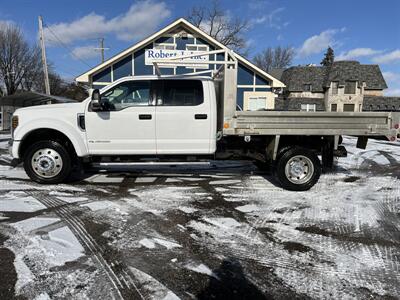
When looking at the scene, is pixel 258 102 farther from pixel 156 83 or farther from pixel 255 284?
pixel 255 284

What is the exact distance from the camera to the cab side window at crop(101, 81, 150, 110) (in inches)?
247

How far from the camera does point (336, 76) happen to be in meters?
45.2

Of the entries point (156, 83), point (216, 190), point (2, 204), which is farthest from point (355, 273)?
point (2, 204)

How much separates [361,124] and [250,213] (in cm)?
276

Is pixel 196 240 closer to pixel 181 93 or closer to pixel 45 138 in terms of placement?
pixel 181 93

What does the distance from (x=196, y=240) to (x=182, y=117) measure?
280 cm

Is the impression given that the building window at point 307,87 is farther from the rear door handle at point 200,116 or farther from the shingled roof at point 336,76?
the rear door handle at point 200,116

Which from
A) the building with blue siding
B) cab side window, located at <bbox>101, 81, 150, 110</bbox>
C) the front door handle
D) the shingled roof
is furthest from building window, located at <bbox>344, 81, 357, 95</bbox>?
the front door handle

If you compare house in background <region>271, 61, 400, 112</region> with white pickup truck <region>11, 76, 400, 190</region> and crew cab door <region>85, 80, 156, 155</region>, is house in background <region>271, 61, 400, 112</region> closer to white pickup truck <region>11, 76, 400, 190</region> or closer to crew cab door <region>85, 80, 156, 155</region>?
white pickup truck <region>11, 76, 400, 190</region>

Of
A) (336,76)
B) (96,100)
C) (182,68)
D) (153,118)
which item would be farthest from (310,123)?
(336,76)

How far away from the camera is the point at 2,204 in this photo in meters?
5.30

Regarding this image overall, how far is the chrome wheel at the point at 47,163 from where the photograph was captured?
640 centimetres

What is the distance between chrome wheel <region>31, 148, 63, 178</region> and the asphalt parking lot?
0.29 meters

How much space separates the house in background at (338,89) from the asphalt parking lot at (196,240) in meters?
39.8
